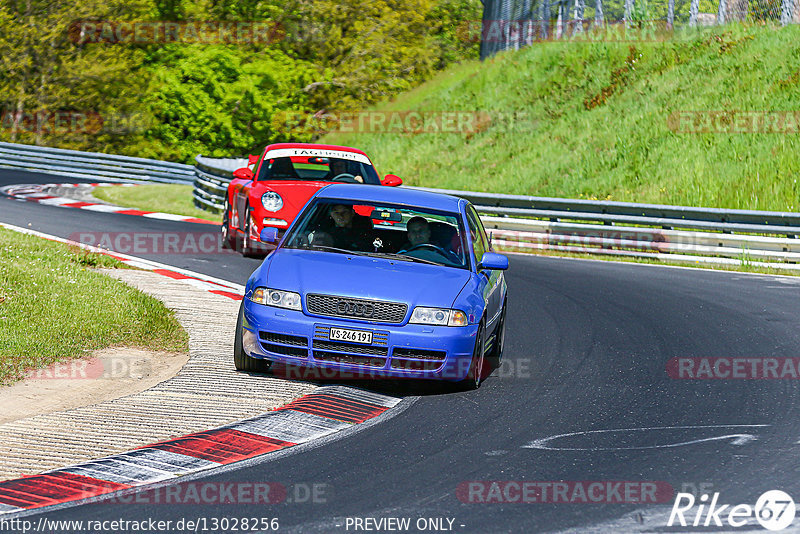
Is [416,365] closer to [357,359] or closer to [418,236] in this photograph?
[357,359]

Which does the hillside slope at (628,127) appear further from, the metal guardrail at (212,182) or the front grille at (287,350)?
the front grille at (287,350)

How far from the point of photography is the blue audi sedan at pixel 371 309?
8438 mm

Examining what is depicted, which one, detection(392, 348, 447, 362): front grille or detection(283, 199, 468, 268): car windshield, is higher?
detection(283, 199, 468, 268): car windshield

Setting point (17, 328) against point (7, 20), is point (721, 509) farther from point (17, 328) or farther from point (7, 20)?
point (7, 20)

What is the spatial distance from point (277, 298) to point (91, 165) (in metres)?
28.6

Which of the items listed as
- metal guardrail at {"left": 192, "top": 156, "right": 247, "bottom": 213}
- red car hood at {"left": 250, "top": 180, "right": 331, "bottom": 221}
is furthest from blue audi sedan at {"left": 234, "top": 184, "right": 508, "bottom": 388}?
metal guardrail at {"left": 192, "top": 156, "right": 247, "bottom": 213}

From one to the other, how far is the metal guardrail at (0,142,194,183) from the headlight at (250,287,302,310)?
83.9 feet

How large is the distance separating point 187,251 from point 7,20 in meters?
33.1

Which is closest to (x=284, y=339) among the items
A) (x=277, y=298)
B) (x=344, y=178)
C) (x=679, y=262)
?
(x=277, y=298)

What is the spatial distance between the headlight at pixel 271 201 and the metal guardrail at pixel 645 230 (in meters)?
7.42

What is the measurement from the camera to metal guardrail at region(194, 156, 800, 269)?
64.4 feet

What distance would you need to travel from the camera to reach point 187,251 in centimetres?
1762

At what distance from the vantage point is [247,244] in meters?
16.2

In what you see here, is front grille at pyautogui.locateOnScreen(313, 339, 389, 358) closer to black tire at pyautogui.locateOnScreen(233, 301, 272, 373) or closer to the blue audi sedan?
the blue audi sedan
